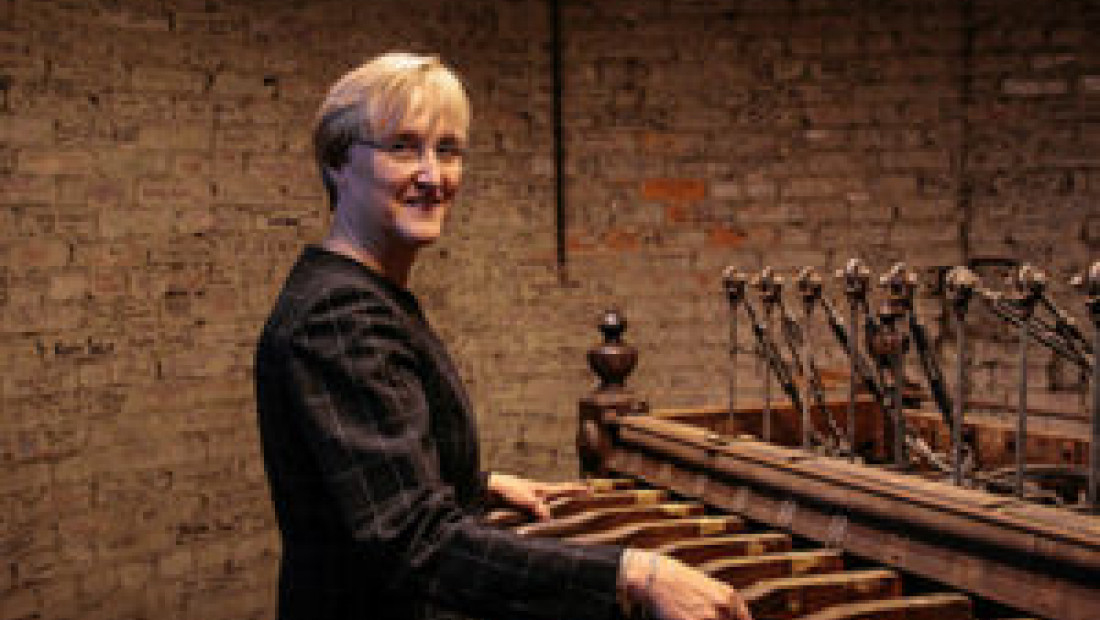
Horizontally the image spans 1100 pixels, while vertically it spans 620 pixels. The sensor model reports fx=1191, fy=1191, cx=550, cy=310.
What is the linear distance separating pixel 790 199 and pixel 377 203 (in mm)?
5318

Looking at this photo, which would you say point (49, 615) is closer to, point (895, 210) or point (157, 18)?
point (157, 18)

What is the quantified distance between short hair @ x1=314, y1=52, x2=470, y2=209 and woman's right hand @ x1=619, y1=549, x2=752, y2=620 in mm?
631

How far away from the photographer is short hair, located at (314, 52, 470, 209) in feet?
5.08

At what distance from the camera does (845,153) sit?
6641 mm

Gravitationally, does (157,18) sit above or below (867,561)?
above

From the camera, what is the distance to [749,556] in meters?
2.07

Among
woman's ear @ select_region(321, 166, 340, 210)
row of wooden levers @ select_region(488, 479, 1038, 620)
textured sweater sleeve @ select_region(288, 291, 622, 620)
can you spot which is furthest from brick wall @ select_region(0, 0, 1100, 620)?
textured sweater sleeve @ select_region(288, 291, 622, 620)

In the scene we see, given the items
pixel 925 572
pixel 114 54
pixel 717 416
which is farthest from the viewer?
pixel 114 54

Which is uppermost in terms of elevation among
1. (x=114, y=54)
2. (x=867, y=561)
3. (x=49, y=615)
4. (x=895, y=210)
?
(x=114, y=54)

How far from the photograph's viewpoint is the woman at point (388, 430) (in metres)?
1.39

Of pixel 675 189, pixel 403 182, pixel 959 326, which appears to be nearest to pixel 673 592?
pixel 403 182

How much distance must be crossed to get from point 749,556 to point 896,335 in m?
0.74

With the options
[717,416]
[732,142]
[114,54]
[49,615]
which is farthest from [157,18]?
[717,416]

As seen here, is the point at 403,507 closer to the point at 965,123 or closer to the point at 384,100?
the point at 384,100
